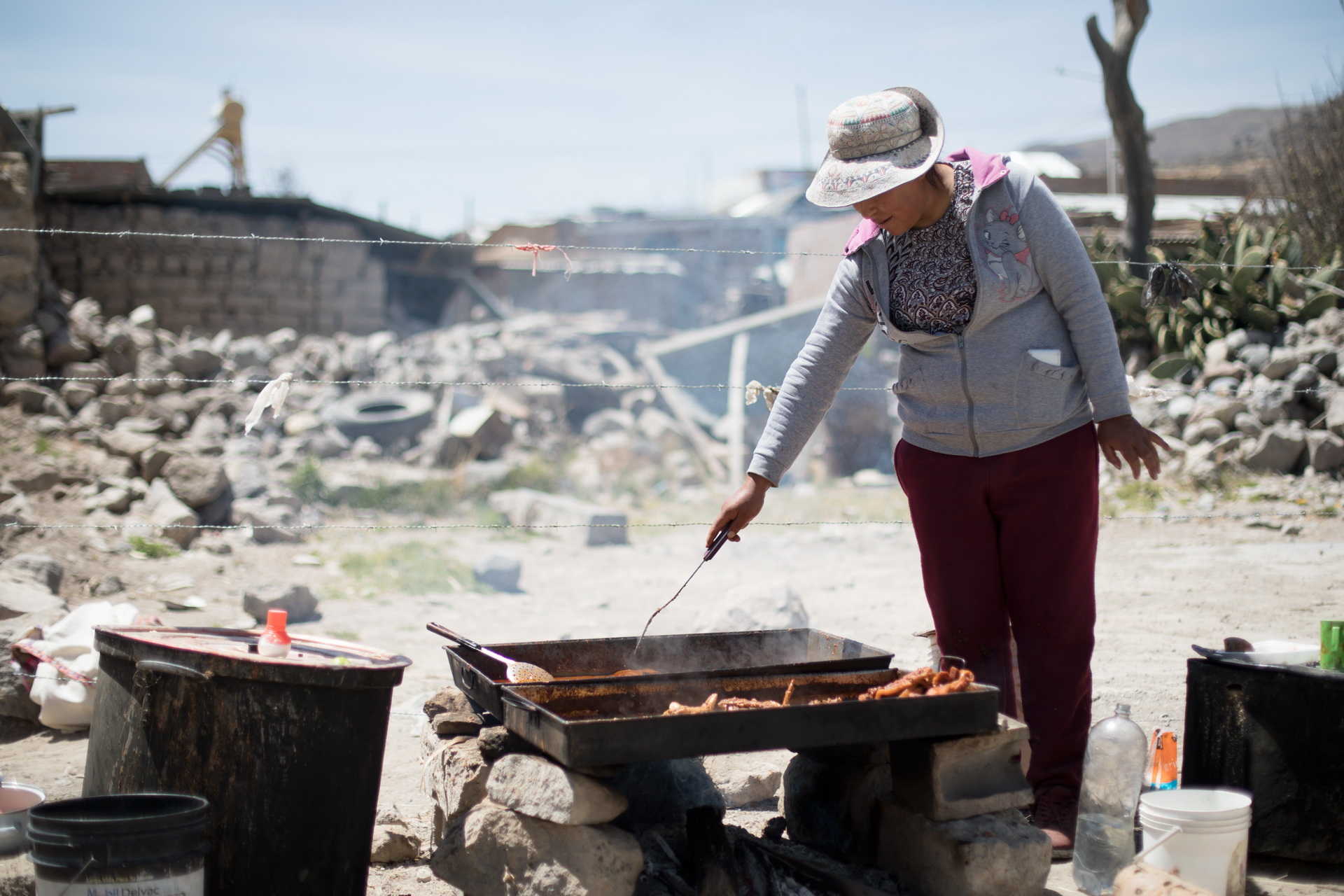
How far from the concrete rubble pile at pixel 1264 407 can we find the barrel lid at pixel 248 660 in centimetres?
799

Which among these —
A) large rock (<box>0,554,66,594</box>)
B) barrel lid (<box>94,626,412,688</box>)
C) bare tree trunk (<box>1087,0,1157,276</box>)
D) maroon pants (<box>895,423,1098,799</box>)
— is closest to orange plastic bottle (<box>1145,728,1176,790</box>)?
maroon pants (<box>895,423,1098,799</box>)

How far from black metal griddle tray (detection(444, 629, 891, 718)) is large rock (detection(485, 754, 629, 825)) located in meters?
0.30

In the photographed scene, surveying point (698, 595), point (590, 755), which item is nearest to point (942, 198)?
point (590, 755)

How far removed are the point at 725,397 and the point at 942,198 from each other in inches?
487

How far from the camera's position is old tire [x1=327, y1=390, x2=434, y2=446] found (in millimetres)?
12703

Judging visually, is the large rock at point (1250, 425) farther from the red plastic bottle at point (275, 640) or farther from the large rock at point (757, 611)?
the red plastic bottle at point (275, 640)

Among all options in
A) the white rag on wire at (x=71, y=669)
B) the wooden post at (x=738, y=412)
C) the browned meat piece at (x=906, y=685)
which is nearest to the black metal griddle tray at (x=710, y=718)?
the browned meat piece at (x=906, y=685)

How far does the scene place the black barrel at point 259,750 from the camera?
7.57ft

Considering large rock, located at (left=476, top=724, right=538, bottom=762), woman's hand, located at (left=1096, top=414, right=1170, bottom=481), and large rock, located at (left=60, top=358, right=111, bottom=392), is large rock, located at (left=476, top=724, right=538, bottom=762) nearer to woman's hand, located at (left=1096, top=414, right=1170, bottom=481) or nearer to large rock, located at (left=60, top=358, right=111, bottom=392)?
woman's hand, located at (left=1096, top=414, right=1170, bottom=481)

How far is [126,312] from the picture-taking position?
1414 cm

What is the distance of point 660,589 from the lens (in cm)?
751

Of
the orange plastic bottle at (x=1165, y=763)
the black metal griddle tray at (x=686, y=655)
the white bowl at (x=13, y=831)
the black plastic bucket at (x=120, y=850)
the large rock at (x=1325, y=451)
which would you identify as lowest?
the white bowl at (x=13, y=831)

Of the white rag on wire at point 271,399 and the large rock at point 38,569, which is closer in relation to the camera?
the white rag on wire at point 271,399

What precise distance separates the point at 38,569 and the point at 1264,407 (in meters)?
9.79
